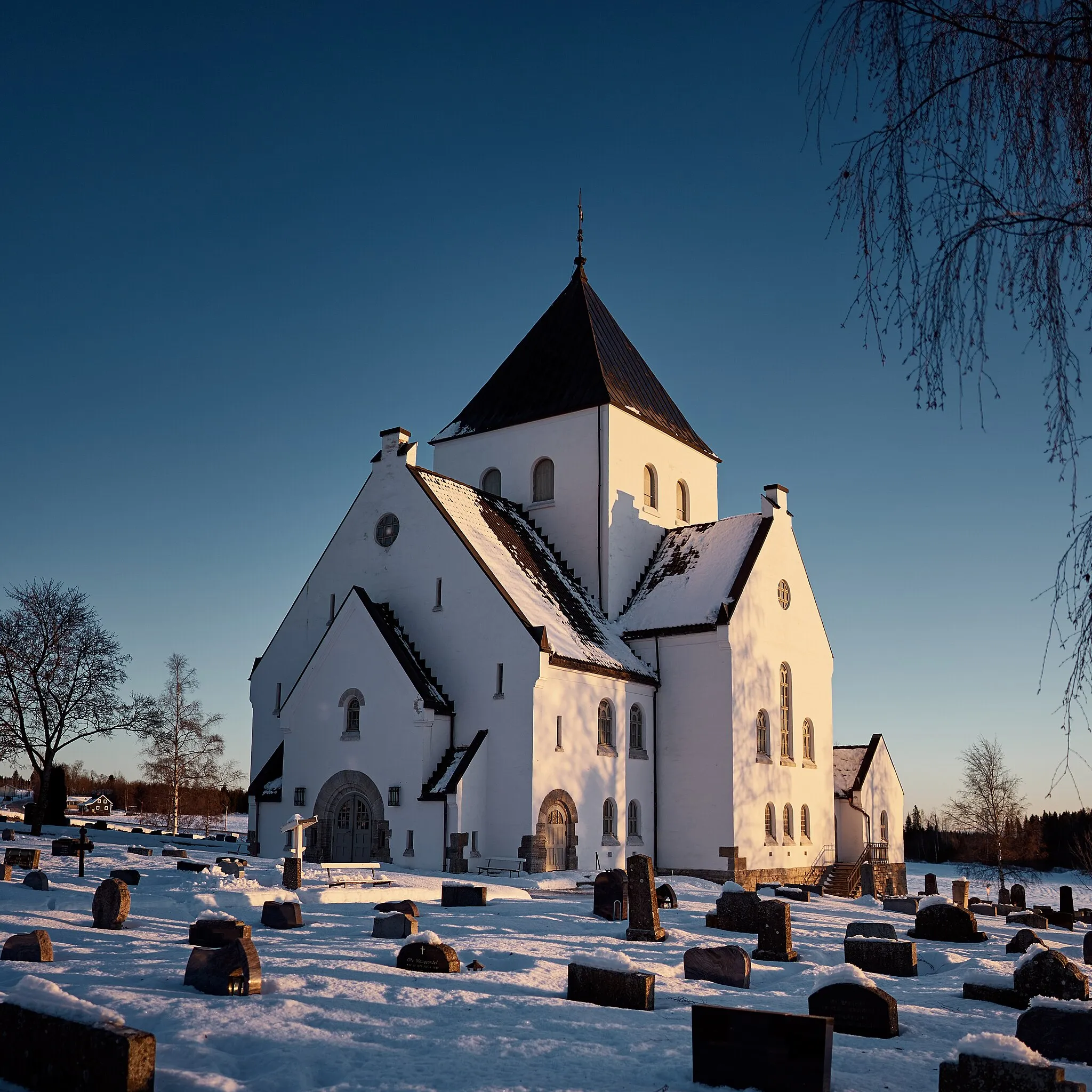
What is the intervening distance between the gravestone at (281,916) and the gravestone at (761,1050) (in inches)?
360

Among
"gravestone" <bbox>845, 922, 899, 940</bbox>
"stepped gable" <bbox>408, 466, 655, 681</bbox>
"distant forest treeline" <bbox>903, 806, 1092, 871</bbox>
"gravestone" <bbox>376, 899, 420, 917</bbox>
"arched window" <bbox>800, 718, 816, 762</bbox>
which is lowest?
"distant forest treeline" <bbox>903, 806, 1092, 871</bbox>

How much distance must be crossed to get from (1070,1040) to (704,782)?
23.3 metres

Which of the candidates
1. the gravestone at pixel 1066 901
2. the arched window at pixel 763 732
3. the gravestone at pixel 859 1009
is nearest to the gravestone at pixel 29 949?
the gravestone at pixel 859 1009

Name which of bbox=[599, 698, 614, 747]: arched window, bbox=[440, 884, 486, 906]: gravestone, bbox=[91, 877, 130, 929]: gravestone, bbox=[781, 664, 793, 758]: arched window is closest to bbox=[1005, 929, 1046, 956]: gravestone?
bbox=[440, 884, 486, 906]: gravestone

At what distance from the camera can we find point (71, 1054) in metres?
7.16

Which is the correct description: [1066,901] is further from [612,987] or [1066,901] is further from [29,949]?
[29,949]

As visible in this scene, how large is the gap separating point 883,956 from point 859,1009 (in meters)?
4.66

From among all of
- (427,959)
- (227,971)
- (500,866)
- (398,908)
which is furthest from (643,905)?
(500,866)

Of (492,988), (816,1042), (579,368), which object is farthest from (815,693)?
(816,1042)

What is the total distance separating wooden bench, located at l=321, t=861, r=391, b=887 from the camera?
2131 centimetres

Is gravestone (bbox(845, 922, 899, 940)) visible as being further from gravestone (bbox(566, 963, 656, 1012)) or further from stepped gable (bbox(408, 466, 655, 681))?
stepped gable (bbox(408, 466, 655, 681))

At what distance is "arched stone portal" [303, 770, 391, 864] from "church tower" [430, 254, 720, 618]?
33.3ft

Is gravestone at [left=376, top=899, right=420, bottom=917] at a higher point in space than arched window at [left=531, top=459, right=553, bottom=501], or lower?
lower

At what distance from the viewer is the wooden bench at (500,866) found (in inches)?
1073
